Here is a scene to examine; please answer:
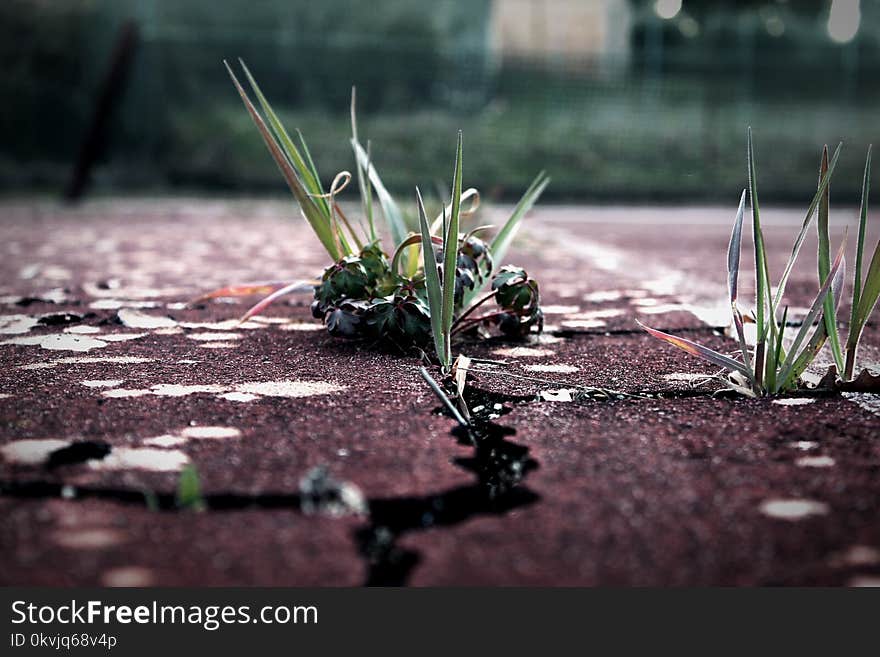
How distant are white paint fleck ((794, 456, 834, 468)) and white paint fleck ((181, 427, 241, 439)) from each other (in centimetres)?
63

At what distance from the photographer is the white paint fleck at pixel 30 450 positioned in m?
0.93

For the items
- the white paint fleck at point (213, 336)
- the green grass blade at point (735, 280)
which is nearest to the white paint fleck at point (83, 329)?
the white paint fleck at point (213, 336)

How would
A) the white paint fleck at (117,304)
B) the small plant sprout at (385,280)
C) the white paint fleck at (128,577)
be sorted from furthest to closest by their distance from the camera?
the white paint fleck at (117,304) → the small plant sprout at (385,280) → the white paint fleck at (128,577)

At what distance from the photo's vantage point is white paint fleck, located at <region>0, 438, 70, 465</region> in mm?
929

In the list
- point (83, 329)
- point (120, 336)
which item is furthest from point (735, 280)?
point (83, 329)

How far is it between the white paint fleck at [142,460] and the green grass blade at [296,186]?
631mm

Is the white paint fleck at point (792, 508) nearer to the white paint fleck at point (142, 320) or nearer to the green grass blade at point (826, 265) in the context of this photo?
the green grass blade at point (826, 265)

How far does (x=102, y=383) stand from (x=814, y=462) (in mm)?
950

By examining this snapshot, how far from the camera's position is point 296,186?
1532mm

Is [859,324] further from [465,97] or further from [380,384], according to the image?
[465,97]

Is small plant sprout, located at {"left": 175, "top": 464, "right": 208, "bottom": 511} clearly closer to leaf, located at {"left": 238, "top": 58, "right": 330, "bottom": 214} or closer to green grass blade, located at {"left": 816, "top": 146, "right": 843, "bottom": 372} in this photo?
leaf, located at {"left": 238, "top": 58, "right": 330, "bottom": 214}

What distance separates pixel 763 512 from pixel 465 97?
7002 mm

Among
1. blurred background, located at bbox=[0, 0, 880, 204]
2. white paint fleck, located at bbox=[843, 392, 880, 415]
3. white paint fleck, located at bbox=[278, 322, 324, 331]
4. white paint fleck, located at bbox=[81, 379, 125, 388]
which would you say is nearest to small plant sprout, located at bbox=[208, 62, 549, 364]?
white paint fleck, located at bbox=[278, 322, 324, 331]

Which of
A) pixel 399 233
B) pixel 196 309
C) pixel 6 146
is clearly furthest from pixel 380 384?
pixel 6 146
